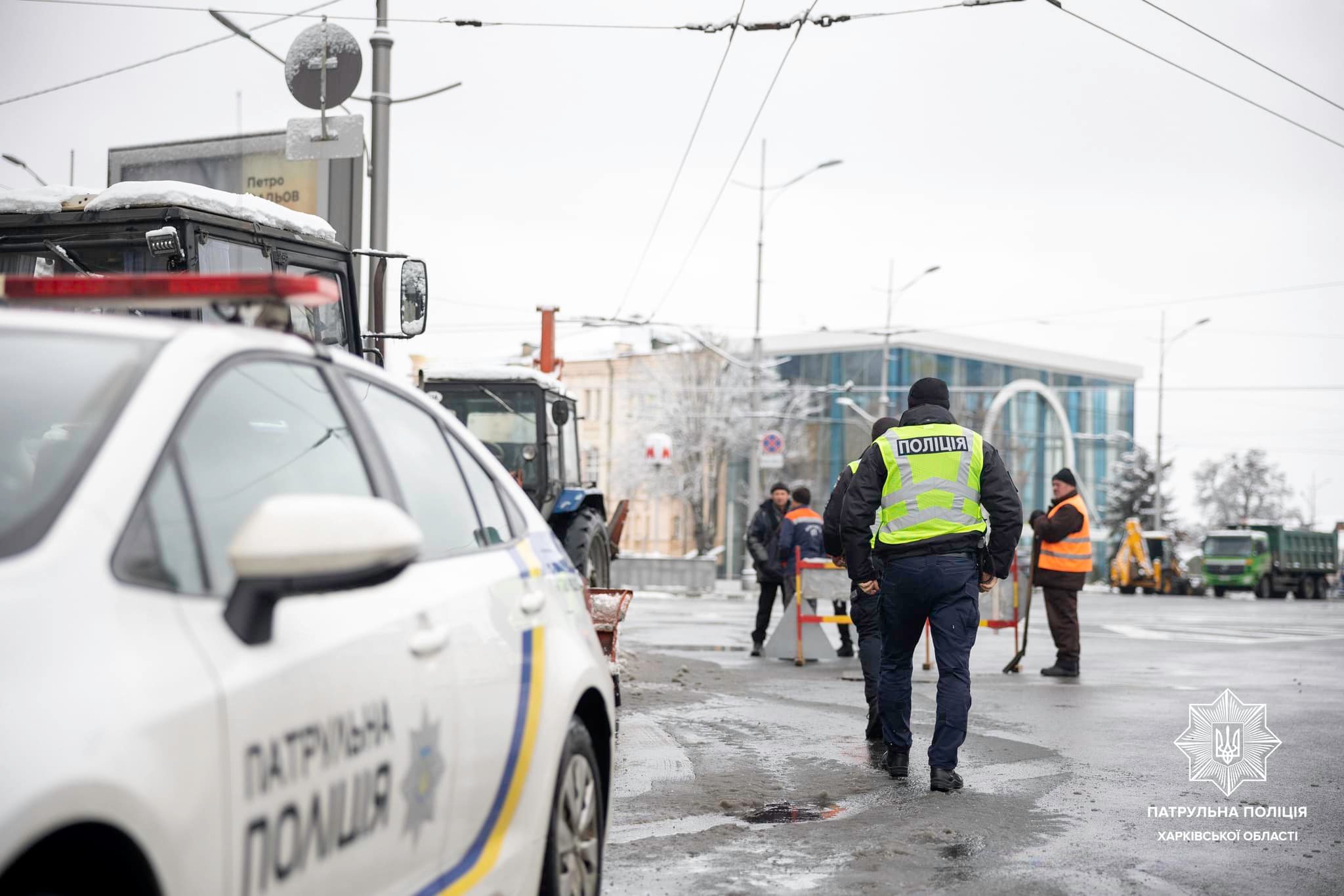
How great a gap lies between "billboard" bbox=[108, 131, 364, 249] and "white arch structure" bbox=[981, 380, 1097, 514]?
53.3 meters

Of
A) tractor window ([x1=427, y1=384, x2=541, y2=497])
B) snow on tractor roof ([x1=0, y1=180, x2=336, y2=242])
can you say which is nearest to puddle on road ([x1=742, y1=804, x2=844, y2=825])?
snow on tractor roof ([x1=0, y1=180, x2=336, y2=242])

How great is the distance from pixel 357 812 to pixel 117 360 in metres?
0.90

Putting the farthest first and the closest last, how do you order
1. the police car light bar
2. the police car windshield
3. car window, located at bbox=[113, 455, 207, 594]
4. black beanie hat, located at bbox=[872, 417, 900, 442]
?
black beanie hat, located at bbox=[872, 417, 900, 442], the police car light bar, the police car windshield, car window, located at bbox=[113, 455, 207, 594]

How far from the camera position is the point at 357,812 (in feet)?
9.22

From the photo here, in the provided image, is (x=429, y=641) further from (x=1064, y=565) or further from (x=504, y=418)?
(x=504, y=418)

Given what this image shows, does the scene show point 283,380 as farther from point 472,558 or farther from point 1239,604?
point 1239,604

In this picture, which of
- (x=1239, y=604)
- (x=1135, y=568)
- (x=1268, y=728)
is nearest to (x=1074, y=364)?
(x=1135, y=568)

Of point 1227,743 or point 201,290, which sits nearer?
point 201,290

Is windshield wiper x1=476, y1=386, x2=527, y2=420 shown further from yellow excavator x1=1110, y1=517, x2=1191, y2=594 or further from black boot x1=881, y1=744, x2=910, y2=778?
yellow excavator x1=1110, y1=517, x2=1191, y2=594

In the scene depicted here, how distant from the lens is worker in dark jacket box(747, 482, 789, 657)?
1620cm

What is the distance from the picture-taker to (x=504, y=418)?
15844 millimetres

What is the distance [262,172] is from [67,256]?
13.3m

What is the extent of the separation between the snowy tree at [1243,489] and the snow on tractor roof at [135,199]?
11391cm

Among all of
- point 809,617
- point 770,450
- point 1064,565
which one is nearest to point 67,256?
point 809,617
